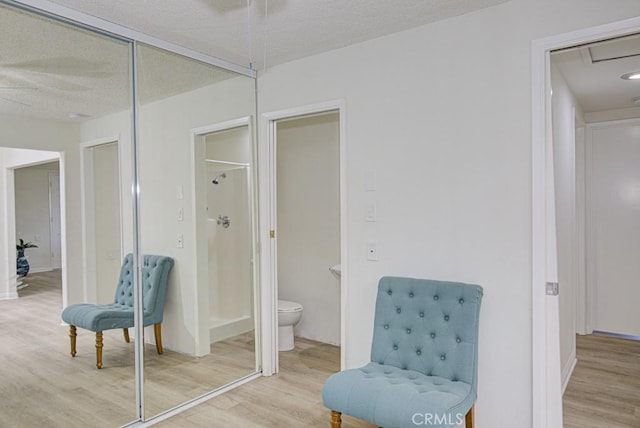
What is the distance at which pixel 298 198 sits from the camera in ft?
14.6

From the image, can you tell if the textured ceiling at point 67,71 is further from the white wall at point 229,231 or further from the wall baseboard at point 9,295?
the wall baseboard at point 9,295

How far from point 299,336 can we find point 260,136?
2.17m

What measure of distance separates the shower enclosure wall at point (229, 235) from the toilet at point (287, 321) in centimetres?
49

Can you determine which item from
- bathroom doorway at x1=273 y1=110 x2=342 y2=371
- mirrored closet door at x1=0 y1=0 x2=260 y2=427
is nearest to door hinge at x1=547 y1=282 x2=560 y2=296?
bathroom doorway at x1=273 y1=110 x2=342 y2=371

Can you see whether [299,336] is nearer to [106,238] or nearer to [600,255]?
[106,238]

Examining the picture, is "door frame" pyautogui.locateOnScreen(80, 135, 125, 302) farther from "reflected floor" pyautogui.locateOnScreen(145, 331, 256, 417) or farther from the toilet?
the toilet

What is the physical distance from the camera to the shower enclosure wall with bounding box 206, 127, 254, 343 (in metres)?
3.24

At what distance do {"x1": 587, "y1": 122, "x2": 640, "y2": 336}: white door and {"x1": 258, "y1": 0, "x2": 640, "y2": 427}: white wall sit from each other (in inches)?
116

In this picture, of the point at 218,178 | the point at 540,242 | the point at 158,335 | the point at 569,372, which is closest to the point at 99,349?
the point at 158,335

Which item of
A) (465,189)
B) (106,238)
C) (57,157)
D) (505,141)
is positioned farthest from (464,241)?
(57,157)

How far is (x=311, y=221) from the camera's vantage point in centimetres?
435

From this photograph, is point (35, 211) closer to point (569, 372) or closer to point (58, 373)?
point (58, 373)

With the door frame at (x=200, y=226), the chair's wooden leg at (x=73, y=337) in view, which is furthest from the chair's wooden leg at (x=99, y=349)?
the door frame at (x=200, y=226)

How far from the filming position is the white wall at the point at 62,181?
222cm
